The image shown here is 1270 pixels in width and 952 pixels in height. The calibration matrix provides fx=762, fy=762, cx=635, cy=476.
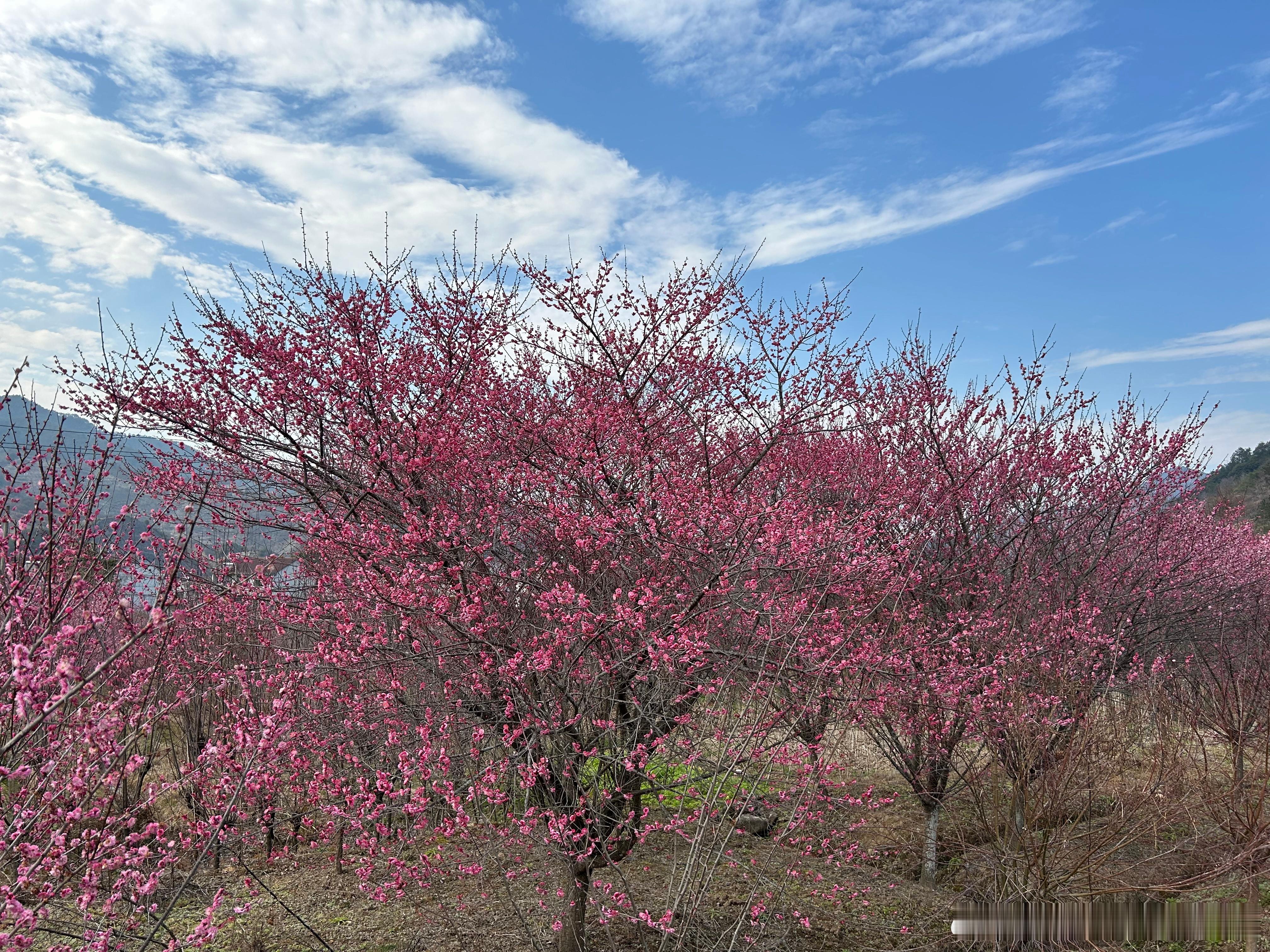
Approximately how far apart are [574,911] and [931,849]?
445 centimetres

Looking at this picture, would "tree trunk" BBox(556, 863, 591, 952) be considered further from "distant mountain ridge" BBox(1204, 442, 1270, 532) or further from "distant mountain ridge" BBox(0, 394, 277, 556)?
"distant mountain ridge" BBox(1204, 442, 1270, 532)

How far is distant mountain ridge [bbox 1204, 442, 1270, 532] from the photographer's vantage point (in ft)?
98.9

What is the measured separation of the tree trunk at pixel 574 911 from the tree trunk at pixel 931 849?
412 centimetres

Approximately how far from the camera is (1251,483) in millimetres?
35875

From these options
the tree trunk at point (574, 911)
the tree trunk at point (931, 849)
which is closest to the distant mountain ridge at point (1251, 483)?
the tree trunk at point (931, 849)

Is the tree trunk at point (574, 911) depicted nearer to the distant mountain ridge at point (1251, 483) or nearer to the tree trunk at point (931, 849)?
the tree trunk at point (931, 849)

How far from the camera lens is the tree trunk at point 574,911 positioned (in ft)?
19.9

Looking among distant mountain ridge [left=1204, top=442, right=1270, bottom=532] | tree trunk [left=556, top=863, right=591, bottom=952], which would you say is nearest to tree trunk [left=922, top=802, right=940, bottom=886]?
tree trunk [left=556, top=863, right=591, bottom=952]

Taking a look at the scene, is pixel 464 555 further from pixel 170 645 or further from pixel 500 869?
pixel 500 869

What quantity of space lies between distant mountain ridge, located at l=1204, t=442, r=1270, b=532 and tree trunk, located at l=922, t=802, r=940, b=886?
1919cm

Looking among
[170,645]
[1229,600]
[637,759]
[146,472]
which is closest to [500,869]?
[637,759]

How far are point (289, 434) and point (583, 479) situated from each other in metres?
2.52

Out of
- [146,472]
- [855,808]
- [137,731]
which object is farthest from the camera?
[855,808]

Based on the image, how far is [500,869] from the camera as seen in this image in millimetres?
6477
